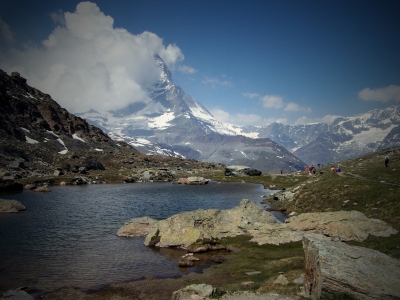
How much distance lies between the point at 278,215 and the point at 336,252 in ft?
144

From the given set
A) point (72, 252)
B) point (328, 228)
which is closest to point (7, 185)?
point (72, 252)

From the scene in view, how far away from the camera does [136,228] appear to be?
150 ft

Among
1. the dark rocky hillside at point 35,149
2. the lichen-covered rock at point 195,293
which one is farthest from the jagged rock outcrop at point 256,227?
the dark rocky hillside at point 35,149

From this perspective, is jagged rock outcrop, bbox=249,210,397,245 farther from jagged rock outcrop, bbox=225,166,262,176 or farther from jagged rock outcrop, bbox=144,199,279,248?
jagged rock outcrop, bbox=225,166,262,176

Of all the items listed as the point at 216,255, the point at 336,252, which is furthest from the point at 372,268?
the point at 216,255

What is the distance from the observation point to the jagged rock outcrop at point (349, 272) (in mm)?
14953

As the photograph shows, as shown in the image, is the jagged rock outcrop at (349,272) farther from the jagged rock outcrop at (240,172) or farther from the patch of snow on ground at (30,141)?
the patch of snow on ground at (30,141)

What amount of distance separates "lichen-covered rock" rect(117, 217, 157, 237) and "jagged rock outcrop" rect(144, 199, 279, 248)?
3996 millimetres

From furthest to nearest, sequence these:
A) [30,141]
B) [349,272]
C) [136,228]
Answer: [30,141] < [136,228] < [349,272]

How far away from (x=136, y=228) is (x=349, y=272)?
1431 inches

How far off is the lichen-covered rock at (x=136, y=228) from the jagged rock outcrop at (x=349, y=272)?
3220 cm

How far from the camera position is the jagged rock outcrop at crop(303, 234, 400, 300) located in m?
15.0

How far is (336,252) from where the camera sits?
59.8 ft

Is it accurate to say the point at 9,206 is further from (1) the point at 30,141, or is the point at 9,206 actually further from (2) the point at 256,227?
(1) the point at 30,141
